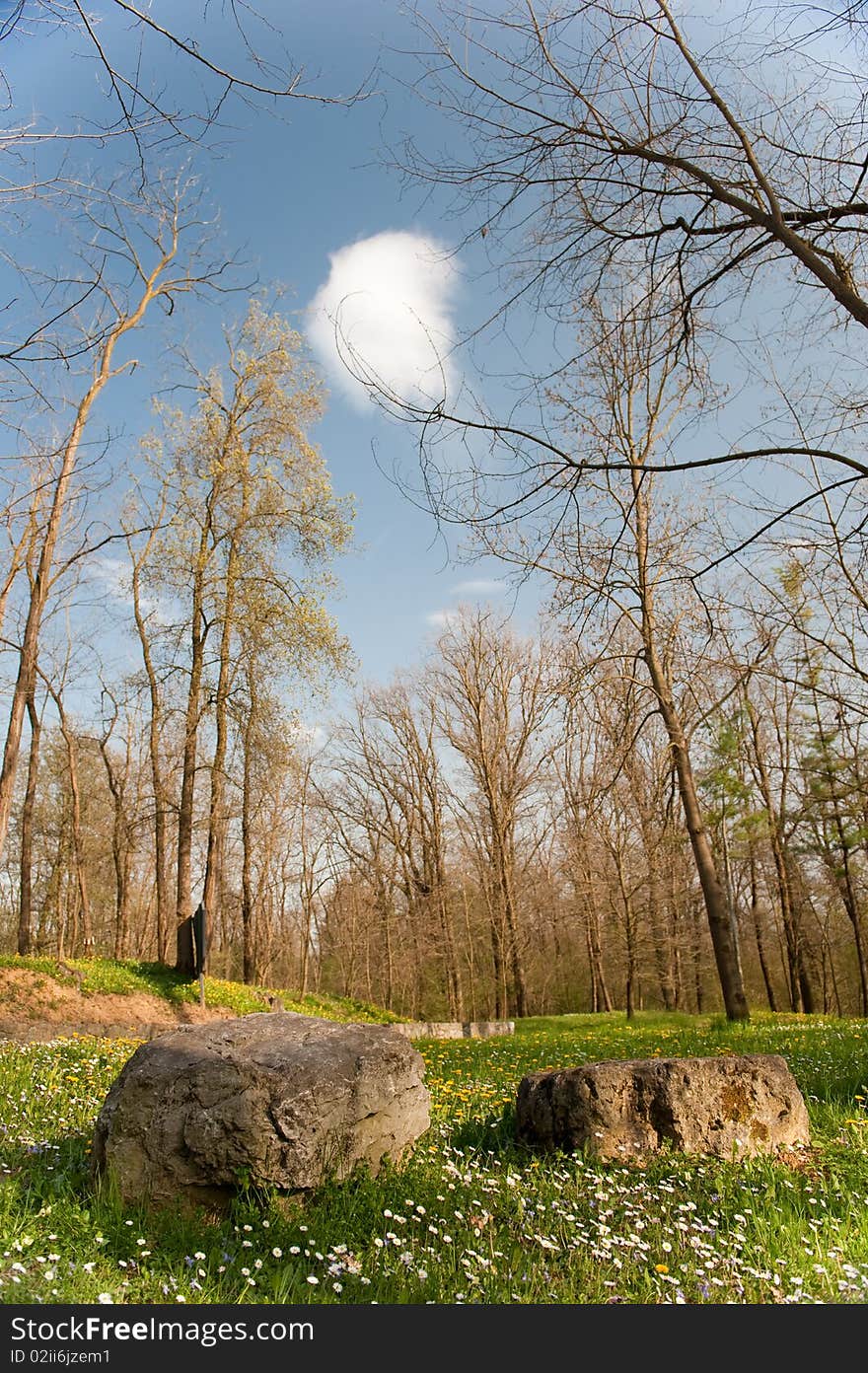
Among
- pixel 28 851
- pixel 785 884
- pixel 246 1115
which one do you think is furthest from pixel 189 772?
pixel 785 884

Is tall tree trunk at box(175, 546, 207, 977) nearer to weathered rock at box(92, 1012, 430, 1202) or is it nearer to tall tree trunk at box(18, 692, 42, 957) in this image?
tall tree trunk at box(18, 692, 42, 957)

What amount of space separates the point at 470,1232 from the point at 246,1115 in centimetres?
122

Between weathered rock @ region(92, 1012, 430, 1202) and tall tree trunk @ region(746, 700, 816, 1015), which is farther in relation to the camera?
tall tree trunk @ region(746, 700, 816, 1015)

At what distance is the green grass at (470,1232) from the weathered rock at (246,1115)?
14 cm

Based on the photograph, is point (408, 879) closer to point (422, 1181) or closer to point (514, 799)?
point (514, 799)

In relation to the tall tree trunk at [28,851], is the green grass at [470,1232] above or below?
below

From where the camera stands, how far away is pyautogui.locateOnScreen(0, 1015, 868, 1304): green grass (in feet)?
10.5

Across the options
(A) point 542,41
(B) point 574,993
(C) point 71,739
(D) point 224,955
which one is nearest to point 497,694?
(C) point 71,739

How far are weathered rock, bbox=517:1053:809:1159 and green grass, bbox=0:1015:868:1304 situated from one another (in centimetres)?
17

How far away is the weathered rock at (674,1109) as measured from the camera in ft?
16.5

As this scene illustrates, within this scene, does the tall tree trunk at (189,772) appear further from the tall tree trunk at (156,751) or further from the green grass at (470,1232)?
the green grass at (470,1232)

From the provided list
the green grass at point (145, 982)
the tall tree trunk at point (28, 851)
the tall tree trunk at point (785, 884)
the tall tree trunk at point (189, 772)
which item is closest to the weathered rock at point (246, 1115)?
the green grass at point (145, 982)
